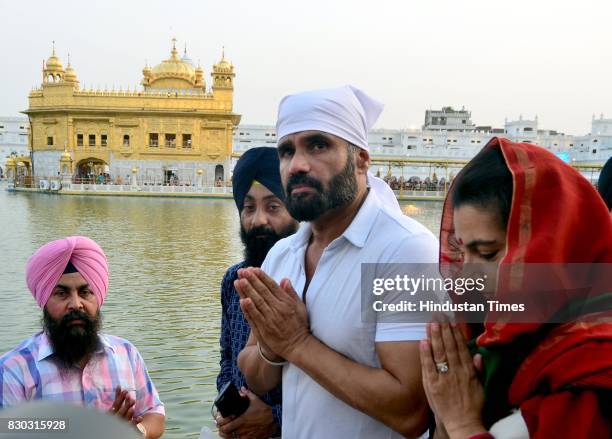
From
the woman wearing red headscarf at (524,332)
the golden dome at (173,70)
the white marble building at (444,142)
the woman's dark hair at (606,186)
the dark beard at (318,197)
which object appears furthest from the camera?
the white marble building at (444,142)

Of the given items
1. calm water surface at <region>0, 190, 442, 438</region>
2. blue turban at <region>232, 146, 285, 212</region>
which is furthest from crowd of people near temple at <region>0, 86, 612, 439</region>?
Result: calm water surface at <region>0, 190, 442, 438</region>

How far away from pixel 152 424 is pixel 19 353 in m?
0.59

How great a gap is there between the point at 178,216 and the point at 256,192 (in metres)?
19.9

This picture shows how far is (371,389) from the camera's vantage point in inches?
65.2

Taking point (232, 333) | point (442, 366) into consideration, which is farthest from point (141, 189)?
point (442, 366)

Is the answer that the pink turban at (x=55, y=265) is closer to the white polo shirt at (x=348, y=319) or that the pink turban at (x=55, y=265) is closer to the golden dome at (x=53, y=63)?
the white polo shirt at (x=348, y=319)

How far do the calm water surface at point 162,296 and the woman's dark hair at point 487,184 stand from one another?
3478mm

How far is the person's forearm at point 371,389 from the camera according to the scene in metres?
1.66

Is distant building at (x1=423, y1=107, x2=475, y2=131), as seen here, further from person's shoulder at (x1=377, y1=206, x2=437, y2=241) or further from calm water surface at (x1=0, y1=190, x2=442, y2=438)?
person's shoulder at (x1=377, y1=206, x2=437, y2=241)

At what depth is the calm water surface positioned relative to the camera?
5168 millimetres

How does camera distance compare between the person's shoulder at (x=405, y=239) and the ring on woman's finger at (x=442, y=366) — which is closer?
the ring on woman's finger at (x=442, y=366)

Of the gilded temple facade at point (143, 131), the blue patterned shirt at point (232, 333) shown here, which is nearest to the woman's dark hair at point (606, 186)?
the blue patterned shirt at point (232, 333)

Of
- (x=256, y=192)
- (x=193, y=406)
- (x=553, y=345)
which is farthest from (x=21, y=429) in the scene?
(x=193, y=406)

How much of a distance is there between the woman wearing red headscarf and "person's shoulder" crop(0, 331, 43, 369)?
1550mm
